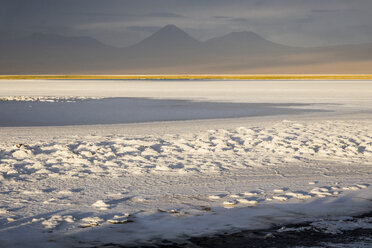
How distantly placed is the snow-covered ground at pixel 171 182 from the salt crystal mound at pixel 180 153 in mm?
17

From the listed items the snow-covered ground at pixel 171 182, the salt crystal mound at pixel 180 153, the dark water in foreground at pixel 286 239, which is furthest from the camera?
the salt crystal mound at pixel 180 153

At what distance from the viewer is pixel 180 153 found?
28.5 ft

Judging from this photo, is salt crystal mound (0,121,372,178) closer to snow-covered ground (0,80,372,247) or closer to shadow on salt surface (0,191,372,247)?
snow-covered ground (0,80,372,247)

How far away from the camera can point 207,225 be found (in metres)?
4.84

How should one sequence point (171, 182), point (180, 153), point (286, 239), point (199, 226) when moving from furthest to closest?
point (180, 153) → point (171, 182) → point (199, 226) → point (286, 239)

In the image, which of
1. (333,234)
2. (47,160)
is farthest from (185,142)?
(333,234)

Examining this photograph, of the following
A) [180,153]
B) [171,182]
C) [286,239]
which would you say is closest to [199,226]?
[286,239]

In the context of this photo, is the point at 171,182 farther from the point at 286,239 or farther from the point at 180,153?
the point at 286,239

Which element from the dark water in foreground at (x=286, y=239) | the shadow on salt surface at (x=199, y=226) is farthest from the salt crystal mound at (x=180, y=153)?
the dark water in foreground at (x=286, y=239)

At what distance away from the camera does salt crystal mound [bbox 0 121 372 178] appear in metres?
7.54

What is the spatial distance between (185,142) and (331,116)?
273 inches

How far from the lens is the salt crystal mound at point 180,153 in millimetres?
7539

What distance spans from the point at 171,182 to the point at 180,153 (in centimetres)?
197

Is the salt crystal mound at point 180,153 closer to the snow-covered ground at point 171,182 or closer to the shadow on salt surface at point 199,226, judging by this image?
the snow-covered ground at point 171,182
